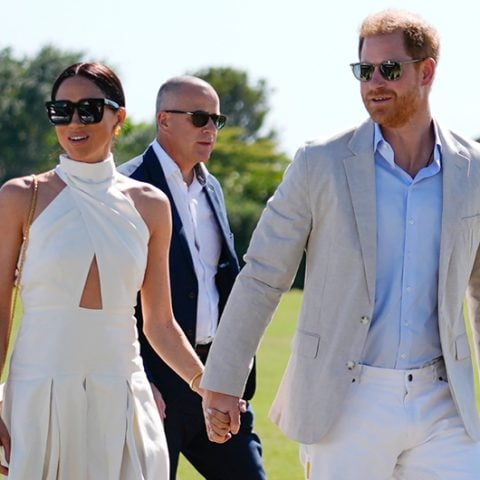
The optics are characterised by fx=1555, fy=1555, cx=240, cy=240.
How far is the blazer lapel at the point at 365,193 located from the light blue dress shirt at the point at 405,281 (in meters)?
0.04

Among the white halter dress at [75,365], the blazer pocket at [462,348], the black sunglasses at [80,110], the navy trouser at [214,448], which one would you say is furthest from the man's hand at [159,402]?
the blazer pocket at [462,348]

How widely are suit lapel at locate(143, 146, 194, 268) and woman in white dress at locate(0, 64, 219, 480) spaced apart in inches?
51.8

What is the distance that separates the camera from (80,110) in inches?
246

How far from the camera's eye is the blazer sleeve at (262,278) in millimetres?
5941

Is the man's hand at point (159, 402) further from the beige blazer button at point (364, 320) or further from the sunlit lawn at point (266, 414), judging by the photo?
the sunlit lawn at point (266, 414)

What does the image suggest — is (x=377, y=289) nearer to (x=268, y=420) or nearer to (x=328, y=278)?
(x=328, y=278)

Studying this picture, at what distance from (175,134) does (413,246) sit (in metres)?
2.41

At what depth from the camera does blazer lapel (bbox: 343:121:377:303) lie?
579 cm

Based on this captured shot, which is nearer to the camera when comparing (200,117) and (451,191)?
(451,191)

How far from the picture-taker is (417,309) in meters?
5.82

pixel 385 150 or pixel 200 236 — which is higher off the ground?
pixel 385 150

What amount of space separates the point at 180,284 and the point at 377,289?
5.99 ft

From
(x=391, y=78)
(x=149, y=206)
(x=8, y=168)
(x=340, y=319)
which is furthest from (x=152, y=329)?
(x=8, y=168)

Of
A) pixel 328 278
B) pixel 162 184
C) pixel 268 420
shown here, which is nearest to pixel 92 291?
pixel 328 278
